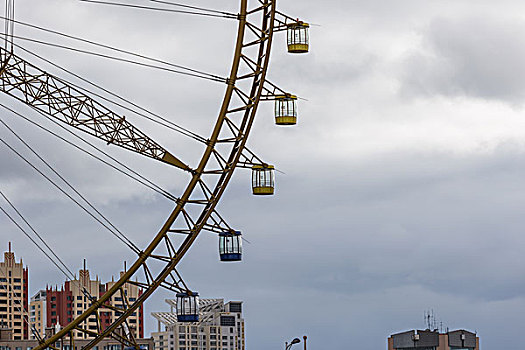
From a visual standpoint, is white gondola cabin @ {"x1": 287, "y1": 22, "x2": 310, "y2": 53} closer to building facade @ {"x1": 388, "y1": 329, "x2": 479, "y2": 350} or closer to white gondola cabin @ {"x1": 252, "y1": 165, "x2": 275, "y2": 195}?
white gondola cabin @ {"x1": 252, "y1": 165, "x2": 275, "y2": 195}

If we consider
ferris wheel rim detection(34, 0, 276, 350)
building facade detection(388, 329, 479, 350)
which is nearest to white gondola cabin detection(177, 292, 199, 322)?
ferris wheel rim detection(34, 0, 276, 350)

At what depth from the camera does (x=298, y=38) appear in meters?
58.7

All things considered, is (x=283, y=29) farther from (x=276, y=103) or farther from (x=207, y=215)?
(x=207, y=215)

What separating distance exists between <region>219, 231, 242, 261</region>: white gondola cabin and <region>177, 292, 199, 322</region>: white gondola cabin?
98.2 inches

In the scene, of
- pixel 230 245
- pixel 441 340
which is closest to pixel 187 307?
pixel 230 245

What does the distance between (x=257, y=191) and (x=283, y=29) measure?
315 inches

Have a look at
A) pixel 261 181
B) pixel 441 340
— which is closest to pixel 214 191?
pixel 261 181

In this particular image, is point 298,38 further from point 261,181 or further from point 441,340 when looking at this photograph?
point 441,340

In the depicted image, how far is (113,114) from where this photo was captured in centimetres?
5578

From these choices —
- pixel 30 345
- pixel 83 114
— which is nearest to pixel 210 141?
pixel 83 114

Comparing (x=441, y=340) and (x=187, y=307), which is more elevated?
(x=441, y=340)

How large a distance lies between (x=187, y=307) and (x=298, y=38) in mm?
14339

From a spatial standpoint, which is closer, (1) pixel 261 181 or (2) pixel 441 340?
(1) pixel 261 181

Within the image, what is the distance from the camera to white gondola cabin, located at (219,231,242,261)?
57.8m
